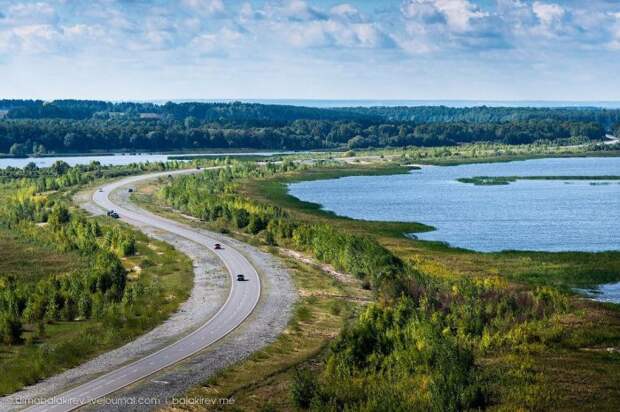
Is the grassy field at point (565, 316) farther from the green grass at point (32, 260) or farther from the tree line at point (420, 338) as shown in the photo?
the green grass at point (32, 260)

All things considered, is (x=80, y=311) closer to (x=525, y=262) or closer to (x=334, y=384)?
(x=334, y=384)

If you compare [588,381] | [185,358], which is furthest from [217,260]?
[588,381]

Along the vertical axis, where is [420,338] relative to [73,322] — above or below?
above

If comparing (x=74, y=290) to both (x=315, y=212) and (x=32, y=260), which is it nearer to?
(x=32, y=260)

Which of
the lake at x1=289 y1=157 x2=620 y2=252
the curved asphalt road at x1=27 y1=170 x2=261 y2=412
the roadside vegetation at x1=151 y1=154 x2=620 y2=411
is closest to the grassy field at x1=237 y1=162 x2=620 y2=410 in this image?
the roadside vegetation at x1=151 y1=154 x2=620 y2=411

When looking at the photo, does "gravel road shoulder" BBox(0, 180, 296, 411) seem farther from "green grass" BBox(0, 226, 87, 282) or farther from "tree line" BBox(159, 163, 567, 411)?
"green grass" BBox(0, 226, 87, 282)

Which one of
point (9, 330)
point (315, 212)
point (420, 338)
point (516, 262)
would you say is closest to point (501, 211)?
point (315, 212)
